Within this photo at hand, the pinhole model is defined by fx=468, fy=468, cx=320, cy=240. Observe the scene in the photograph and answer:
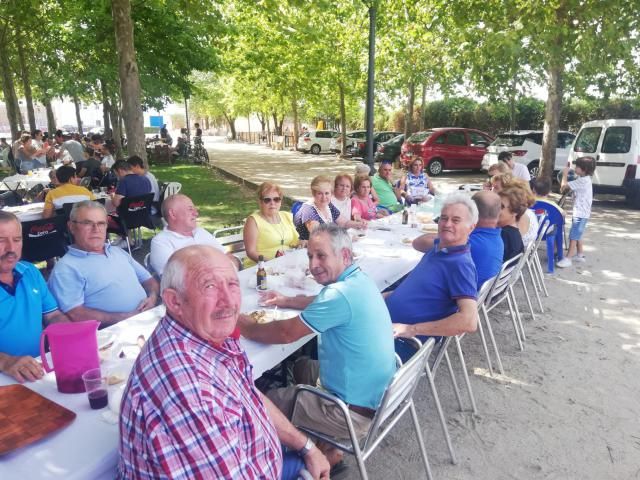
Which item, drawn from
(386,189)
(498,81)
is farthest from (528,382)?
(498,81)

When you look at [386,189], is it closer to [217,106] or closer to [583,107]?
[583,107]

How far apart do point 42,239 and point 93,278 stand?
2.16 metres

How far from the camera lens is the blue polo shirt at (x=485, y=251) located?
3439 mm

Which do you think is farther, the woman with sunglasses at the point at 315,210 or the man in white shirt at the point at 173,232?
the woman with sunglasses at the point at 315,210

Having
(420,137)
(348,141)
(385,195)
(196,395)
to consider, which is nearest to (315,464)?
(196,395)

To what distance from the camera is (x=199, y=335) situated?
4.79 ft

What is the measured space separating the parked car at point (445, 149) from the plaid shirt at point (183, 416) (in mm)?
15187

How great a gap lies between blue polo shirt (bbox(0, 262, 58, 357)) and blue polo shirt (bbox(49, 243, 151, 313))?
0.52 ft

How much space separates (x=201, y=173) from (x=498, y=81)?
11.0m

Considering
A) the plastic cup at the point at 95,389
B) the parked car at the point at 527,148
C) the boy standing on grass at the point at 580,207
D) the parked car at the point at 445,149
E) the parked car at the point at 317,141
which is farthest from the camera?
the parked car at the point at 317,141

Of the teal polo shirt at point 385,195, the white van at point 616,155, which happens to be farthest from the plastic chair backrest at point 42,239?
the white van at point 616,155

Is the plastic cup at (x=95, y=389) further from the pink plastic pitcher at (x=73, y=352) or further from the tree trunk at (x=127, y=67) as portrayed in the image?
the tree trunk at (x=127, y=67)

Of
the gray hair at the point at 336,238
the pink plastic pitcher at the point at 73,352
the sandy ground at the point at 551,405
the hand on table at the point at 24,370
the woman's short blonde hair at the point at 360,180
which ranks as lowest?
the sandy ground at the point at 551,405

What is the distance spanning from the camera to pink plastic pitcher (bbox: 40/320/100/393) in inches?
69.8
